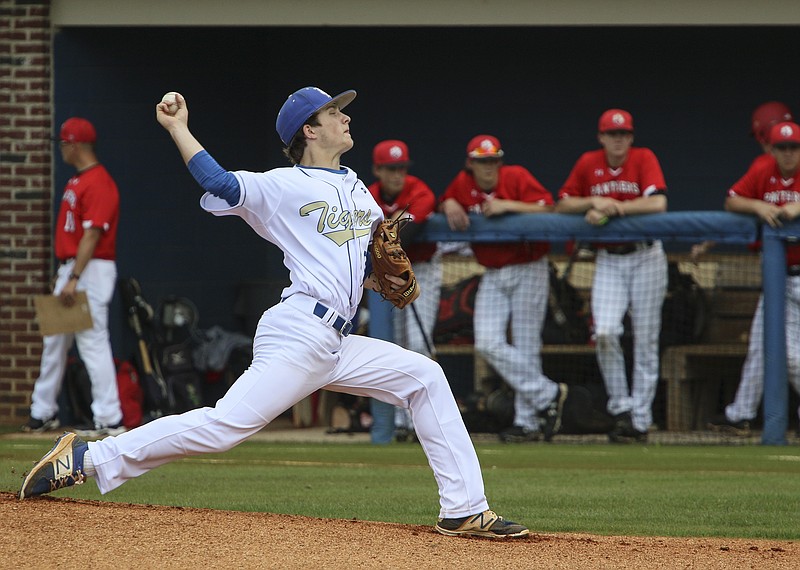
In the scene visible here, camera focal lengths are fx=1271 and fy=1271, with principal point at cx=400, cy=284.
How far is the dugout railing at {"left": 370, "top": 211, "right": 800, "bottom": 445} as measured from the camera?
8234 mm

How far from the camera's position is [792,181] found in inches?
326

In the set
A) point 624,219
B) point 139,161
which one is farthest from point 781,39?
point 139,161

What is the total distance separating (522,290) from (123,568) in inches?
199

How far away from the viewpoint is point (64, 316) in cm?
880

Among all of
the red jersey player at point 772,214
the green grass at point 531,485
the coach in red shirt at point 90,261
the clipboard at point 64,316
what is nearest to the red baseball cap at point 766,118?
the red jersey player at point 772,214

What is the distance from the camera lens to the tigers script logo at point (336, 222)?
447cm

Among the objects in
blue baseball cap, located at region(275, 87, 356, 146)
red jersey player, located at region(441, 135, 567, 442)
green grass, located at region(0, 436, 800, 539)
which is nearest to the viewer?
blue baseball cap, located at region(275, 87, 356, 146)

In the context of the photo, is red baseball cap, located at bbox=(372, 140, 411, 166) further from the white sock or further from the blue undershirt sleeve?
the white sock

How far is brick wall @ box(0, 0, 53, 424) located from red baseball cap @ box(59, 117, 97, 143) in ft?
2.52

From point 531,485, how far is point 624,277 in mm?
2344

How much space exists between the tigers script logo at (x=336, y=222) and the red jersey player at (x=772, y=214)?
435 centimetres

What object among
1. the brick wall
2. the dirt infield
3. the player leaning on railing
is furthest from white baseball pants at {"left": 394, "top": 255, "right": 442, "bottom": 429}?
the player leaning on railing

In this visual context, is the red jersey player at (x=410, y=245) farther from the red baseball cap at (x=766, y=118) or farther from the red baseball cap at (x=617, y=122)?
the red baseball cap at (x=766, y=118)

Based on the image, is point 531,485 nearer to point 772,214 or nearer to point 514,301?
point 514,301
